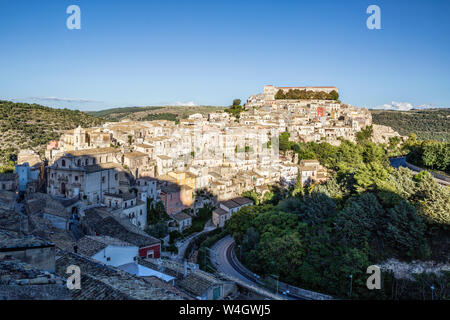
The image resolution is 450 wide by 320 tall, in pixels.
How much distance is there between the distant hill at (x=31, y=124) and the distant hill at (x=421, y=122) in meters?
67.6

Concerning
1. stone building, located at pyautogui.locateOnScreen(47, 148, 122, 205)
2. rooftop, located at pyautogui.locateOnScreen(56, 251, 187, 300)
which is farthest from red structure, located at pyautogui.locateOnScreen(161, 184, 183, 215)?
rooftop, located at pyautogui.locateOnScreen(56, 251, 187, 300)

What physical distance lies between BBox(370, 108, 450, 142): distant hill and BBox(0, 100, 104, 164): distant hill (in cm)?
6765

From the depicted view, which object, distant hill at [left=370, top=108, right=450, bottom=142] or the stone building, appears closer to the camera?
the stone building

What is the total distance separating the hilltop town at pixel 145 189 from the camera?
13000 millimetres

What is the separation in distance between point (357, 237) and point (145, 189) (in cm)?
1832

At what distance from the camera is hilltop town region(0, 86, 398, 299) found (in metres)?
13.0

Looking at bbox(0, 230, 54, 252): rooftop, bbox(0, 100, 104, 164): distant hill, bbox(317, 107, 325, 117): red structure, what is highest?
bbox(317, 107, 325, 117): red structure

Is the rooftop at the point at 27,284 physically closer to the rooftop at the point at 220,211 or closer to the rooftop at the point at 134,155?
the rooftop at the point at 220,211

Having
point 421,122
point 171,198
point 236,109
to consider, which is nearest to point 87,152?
point 171,198

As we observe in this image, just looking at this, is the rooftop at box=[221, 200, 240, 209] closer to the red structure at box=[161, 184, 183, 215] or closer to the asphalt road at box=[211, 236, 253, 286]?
the red structure at box=[161, 184, 183, 215]

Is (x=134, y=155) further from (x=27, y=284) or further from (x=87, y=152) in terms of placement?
(x=27, y=284)

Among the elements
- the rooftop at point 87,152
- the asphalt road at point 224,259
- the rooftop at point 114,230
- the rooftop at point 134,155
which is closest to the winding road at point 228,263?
the asphalt road at point 224,259

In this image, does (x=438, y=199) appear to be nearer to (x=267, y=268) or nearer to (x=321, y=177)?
(x=267, y=268)
